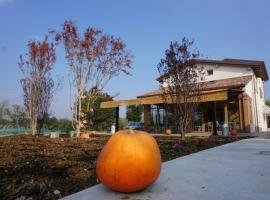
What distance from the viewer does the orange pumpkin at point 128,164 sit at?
2.47m

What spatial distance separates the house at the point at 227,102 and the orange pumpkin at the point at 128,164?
42.8 ft

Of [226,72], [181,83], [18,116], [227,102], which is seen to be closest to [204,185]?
[181,83]

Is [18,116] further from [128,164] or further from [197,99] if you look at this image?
[128,164]

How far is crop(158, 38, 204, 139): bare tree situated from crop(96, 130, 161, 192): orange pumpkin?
612 cm

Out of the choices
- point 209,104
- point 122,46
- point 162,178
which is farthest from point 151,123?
point 162,178

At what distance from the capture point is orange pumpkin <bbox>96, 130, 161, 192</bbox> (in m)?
2.47

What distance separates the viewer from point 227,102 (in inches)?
674

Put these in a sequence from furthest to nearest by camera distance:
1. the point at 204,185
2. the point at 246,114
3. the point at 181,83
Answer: the point at 246,114 < the point at 181,83 < the point at 204,185

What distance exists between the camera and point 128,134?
2.65 m

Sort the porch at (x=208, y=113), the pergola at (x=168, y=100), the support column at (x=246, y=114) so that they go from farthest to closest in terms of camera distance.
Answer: the porch at (x=208, y=113) → the support column at (x=246, y=114) → the pergola at (x=168, y=100)

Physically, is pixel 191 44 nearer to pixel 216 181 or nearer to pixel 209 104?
pixel 216 181

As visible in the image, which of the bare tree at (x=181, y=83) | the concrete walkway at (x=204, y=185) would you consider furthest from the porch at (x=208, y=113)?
the concrete walkway at (x=204, y=185)

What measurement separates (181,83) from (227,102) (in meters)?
9.76

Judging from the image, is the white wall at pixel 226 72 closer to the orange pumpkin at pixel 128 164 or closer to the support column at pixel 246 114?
the support column at pixel 246 114
